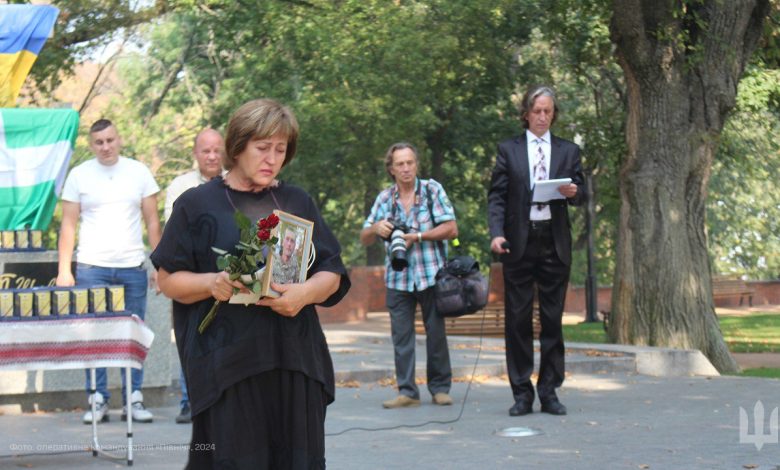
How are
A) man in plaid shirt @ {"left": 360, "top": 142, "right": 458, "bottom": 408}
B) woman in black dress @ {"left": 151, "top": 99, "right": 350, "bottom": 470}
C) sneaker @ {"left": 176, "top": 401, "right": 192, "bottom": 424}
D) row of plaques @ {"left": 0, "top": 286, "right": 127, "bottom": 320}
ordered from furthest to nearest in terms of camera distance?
man in plaid shirt @ {"left": 360, "top": 142, "right": 458, "bottom": 408}, sneaker @ {"left": 176, "top": 401, "right": 192, "bottom": 424}, row of plaques @ {"left": 0, "top": 286, "right": 127, "bottom": 320}, woman in black dress @ {"left": 151, "top": 99, "right": 350, "bottom": 470}

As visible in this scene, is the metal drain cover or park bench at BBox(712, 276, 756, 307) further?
park bench at BBox(712, 276, 756, 307)

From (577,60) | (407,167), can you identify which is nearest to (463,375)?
(407,167)

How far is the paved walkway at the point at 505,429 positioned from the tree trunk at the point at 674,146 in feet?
6.94

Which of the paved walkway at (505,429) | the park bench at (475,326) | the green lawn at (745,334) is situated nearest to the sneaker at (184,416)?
the paved walkway at (505,429)

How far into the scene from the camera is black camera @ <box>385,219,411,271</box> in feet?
32.6

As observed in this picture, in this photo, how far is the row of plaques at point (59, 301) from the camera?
7.62 metres

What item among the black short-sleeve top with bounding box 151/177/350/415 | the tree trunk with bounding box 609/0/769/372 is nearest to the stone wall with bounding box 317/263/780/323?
the tree trunk with bounding box 609/0/769/372

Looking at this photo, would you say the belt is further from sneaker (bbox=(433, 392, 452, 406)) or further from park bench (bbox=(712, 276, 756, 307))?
park bench (bbox=(712, 276, 756, 307))

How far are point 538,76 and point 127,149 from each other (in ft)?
45.2

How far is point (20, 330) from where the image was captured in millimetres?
7566

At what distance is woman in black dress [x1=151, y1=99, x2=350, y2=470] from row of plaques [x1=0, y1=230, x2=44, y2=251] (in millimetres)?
5765

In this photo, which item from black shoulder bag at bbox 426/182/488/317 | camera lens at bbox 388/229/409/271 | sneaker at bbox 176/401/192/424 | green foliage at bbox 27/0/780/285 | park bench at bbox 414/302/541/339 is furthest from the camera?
green foliage at bbox 27/0/780/285

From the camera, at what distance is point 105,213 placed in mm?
9227

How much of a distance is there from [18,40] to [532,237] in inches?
269
